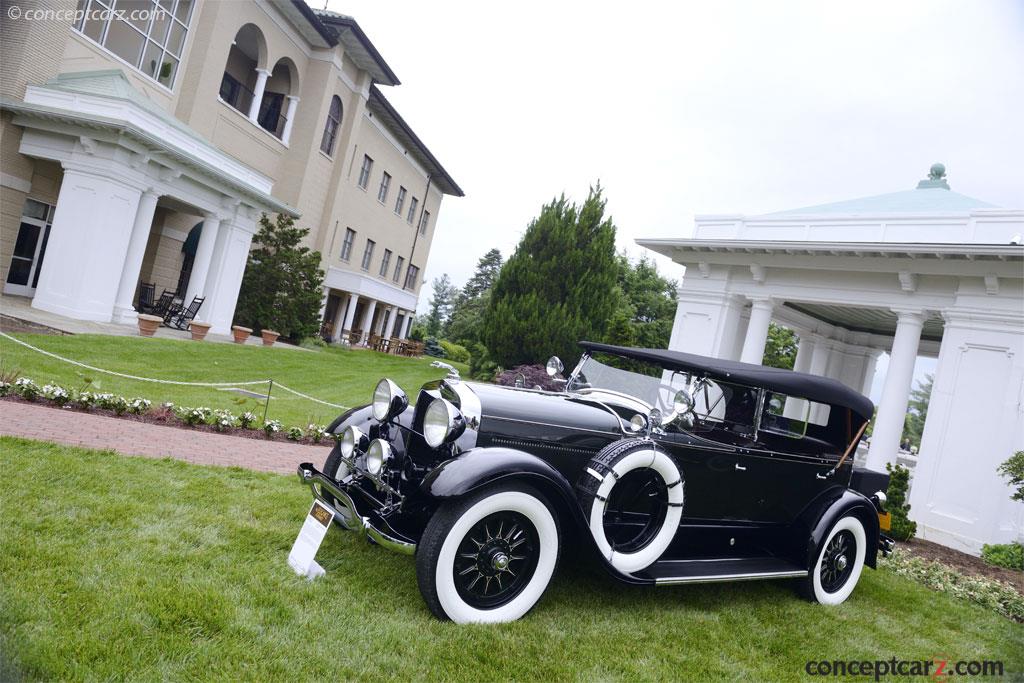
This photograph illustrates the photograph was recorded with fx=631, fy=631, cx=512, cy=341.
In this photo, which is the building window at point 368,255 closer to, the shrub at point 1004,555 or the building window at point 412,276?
the building window at point 412,276

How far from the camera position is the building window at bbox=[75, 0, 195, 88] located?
1547 centimetres

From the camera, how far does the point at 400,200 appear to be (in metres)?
32.8

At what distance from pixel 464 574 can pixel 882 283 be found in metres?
11.9

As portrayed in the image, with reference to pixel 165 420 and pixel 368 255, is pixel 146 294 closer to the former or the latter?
pixel 165 420

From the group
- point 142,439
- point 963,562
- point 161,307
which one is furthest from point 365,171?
point 963,562

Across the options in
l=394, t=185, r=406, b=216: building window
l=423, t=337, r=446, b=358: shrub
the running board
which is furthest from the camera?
l=423, t=337, r=446, b=358: shrub

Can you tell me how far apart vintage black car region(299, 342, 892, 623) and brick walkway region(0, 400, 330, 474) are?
6.58 feet

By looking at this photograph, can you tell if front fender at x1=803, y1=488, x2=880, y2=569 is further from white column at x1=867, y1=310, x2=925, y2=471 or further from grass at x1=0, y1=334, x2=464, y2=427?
white column at x1=867, y1=310, x2=925, y2=471

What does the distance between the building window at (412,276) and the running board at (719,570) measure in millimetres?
32904

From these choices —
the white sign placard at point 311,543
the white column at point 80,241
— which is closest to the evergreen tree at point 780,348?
the white column at point 80,241

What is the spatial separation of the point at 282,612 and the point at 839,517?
4.11m

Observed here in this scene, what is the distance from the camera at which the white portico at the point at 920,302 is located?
1002 centimetres

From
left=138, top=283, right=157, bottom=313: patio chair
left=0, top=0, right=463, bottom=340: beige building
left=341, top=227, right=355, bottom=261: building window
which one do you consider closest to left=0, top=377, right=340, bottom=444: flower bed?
left=0, top=0, right=463, bottom=340: beige building

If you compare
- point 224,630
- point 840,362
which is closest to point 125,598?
point 224,630
